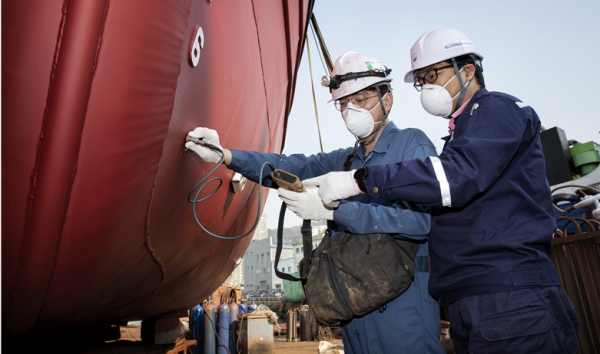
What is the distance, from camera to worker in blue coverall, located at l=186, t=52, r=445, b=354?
65.5 inches

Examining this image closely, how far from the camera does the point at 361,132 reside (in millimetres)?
2094

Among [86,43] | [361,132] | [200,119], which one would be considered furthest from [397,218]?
[86,43]

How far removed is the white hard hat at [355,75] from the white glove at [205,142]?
2.41ft

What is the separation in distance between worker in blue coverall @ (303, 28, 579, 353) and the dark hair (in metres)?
0.20

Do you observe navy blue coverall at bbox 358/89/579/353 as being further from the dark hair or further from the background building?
the background building

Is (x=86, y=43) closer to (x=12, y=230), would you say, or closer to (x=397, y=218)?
(x=12, y=230)

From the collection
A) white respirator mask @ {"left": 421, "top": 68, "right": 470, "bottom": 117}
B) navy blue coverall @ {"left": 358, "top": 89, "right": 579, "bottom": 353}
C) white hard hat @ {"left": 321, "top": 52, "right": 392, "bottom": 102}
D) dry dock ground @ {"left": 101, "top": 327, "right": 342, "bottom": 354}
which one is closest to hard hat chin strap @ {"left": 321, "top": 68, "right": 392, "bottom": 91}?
white hard hat @ {"left": 321, "top": 52, "right": 392, "bottom": 102}

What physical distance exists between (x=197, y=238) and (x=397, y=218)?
43.6 inches

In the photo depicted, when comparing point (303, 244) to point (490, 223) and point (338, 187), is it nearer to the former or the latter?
point (338, 187)

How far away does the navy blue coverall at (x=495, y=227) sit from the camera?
52.0 inches

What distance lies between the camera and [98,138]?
1169 millimetres

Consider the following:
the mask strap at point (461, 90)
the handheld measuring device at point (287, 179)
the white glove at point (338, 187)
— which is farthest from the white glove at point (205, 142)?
the mask strap at point (461, 90)

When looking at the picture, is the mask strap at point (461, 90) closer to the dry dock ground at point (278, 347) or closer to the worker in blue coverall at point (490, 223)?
the worker in blue coverall at point (490, 223)

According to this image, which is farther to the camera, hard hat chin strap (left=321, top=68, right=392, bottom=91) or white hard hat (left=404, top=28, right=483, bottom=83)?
hard hat chin strap (left=321, top=68, right=392, bottom=91)
